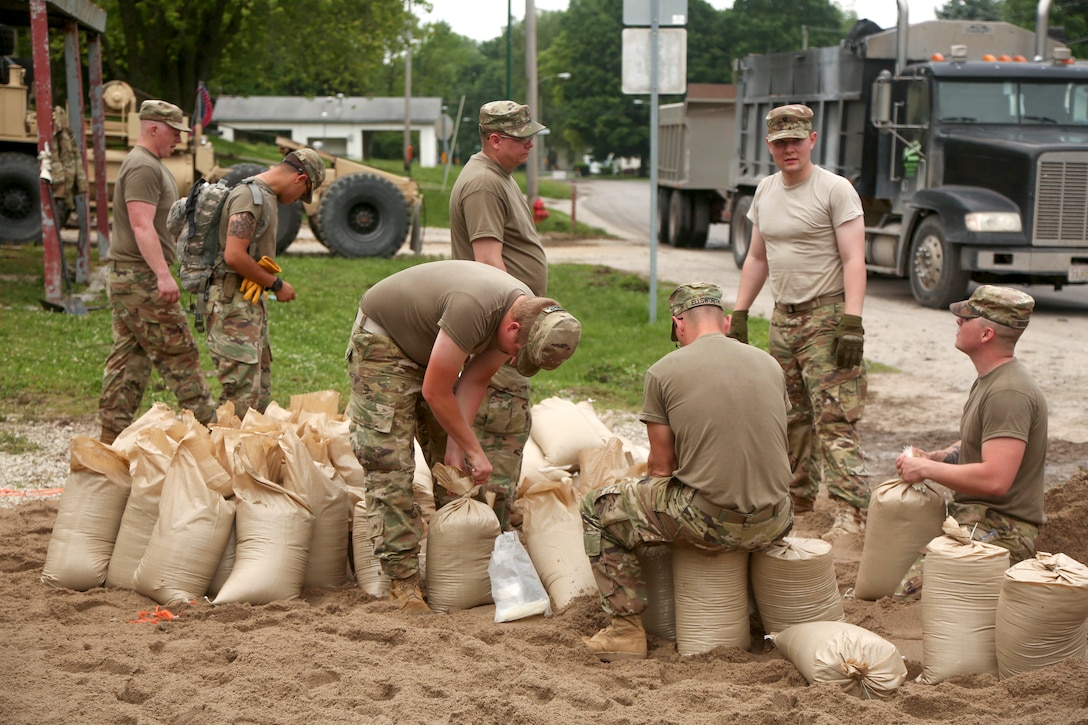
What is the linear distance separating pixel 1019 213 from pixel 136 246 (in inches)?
397

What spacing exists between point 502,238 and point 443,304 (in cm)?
94

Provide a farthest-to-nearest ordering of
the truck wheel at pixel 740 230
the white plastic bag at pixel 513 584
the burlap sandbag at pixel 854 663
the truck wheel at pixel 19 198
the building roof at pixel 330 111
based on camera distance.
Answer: the building roof at pixel 330 111 < the truck wheel at pixel 740 230 < the truck wheel at pixel 19 198 < the white plastic bag at pixel 513 584 < the burlap sandbag at pixel 854 663

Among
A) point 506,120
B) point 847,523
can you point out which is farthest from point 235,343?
point 847,523

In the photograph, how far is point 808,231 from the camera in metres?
5.56

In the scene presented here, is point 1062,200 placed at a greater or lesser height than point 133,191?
lesser

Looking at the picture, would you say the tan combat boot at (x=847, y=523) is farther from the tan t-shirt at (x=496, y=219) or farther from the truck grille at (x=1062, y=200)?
the truck grille at (x=1062, y=200)

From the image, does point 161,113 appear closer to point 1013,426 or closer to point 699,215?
point 1013,426

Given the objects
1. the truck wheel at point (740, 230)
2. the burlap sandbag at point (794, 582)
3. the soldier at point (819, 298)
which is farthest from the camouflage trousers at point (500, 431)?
the truck wheel at point (740, 230)

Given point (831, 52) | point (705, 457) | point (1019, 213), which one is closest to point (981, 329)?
point (705, 457)

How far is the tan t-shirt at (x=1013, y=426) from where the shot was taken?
4082 millimetres

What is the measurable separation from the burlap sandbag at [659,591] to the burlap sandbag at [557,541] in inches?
14.8

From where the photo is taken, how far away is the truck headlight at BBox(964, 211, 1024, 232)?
A: 1292 cm

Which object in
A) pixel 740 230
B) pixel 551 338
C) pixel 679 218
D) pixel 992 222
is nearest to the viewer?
pixel 551 338

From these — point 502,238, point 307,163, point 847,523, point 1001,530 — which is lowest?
point 847,523
